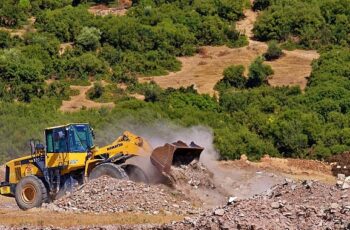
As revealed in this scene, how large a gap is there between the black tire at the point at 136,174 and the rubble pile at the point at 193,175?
0.79 m

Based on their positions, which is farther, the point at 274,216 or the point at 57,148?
the point at 57,148

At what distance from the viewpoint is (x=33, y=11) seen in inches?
2776

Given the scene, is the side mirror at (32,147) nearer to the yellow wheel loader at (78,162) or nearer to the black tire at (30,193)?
the yellow wheel loader at (78,162)

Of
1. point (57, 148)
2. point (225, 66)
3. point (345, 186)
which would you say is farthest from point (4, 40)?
point (345, 186)

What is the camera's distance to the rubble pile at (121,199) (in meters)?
23.4

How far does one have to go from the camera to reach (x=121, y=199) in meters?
23.6

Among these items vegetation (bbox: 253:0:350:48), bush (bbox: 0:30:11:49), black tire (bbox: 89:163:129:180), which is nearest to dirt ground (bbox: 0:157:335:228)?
black tire (bbox: 89:163:129:180)

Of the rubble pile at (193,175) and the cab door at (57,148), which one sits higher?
the cab door at (57,148)

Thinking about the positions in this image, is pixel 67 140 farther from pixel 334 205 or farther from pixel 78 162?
pixel 334 205

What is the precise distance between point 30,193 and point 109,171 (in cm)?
308

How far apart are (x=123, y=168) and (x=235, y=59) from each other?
1431 inches

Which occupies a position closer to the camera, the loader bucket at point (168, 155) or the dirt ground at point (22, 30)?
the loader bucket at point (168, 155)

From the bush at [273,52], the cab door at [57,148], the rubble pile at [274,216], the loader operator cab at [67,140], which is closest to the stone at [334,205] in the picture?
the rubble pile at [274,216]

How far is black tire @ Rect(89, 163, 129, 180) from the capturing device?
24672mm
